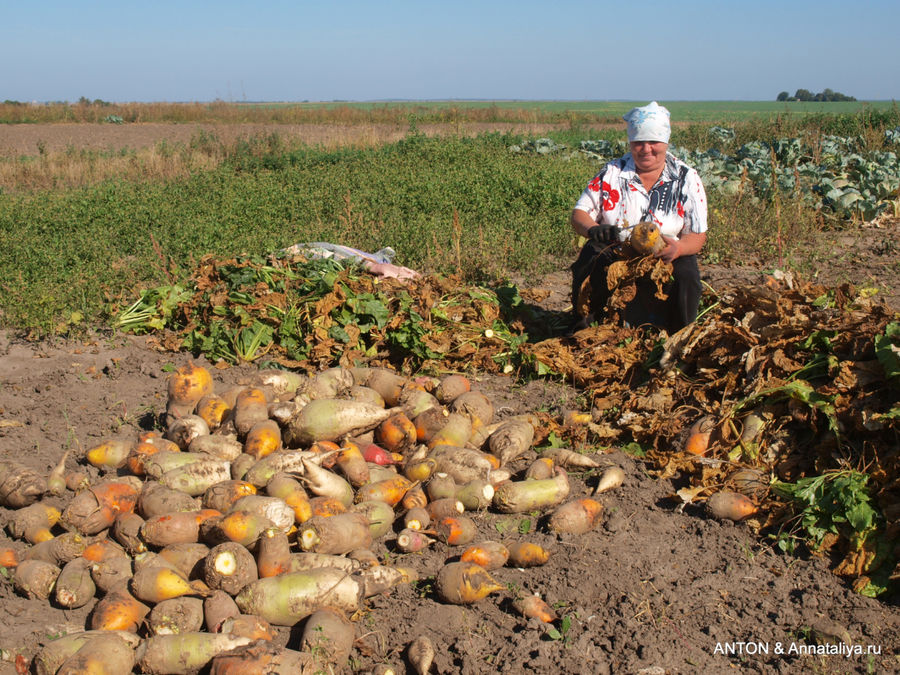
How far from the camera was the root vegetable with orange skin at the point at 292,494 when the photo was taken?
9.53ft

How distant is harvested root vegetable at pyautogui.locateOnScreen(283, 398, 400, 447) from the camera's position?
3.38 meters

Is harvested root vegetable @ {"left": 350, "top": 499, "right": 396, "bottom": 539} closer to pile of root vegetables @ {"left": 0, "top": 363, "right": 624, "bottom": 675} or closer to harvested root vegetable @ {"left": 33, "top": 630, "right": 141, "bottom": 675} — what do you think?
pile of root vegetables @ {"left": 0, "top": 363, "right": 624, "bottom": 675}

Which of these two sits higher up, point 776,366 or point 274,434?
point 776,366

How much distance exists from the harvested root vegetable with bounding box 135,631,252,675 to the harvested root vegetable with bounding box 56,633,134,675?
5 centimetres

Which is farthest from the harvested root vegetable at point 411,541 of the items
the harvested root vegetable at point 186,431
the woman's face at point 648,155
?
the woman's face at point 648,155

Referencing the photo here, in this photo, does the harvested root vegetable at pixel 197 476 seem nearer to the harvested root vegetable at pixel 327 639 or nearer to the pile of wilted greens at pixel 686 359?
the harvested root vegetable at pixel 327 639

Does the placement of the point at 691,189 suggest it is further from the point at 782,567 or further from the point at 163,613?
the point at 163,613

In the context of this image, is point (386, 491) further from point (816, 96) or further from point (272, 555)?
point (816, 96)

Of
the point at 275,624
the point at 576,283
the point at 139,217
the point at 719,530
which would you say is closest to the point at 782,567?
the point at 719,530

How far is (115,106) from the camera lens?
1201 inches

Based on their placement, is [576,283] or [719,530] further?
[576,283]

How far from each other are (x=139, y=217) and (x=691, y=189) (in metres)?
6.74

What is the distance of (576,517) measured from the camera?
3164 mm

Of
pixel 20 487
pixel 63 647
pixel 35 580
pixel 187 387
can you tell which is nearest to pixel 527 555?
pixel 63 647
